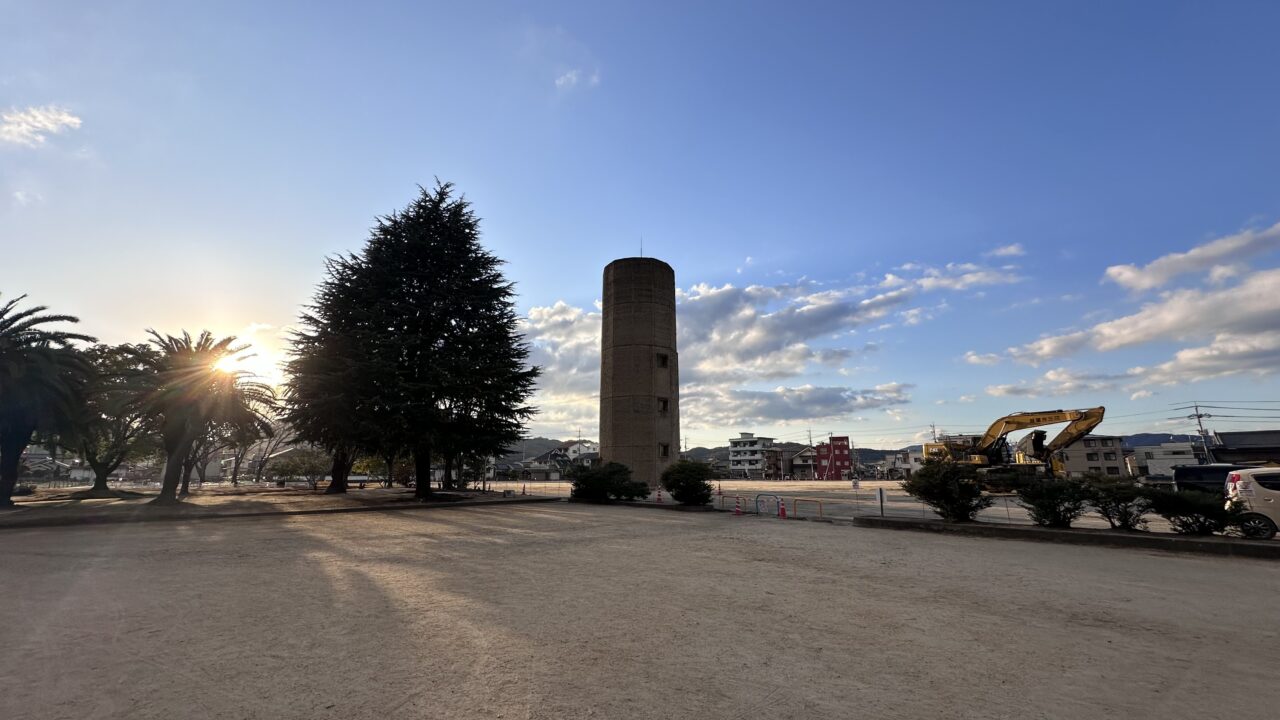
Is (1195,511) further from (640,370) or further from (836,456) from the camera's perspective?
(836,456)

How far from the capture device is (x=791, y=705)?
13.0ft

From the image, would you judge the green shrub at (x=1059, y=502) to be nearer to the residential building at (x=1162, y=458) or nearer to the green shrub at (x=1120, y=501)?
the green shrub at (x=1120, y=501)

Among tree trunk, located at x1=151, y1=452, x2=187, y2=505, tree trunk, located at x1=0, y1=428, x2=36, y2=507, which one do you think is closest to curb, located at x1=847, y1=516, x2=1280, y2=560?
tree trunk, located at x1=151, y1=452, x2=187, y2=505

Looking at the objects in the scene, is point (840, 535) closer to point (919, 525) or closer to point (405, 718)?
point (919, 525)

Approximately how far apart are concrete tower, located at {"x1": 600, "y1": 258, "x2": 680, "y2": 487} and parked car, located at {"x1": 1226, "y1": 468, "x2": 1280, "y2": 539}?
3017cm

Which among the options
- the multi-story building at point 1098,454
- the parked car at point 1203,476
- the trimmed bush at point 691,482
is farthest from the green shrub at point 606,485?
the multi-story building at point 1098,454

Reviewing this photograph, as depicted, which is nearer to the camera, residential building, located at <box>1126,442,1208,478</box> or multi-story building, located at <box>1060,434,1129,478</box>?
multi-story building, located at <box>1060,434,1129,478</box>

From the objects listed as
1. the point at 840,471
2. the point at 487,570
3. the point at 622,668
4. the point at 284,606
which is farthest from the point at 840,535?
the point at 840,471

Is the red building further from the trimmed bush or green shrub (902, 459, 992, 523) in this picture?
green shrub (902, 459, 992, 523)

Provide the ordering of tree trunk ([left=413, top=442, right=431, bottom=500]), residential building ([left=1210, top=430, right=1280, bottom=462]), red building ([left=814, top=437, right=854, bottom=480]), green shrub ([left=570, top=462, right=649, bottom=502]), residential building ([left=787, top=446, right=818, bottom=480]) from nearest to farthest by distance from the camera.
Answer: tree trunk ([left=413, top=442, right=431, bottom=500])
green shrub ([left=570, top=462, right=649, bottom=502])
residential building ([left=1210, top=430, right=1280, bottom=462])
red building ([left=814, top=437, right=854, bottom=480])
residential building ([left=787, top=446, right=818, bottom=480])

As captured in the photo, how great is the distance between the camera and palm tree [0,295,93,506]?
808 inches

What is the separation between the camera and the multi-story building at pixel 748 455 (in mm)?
134250

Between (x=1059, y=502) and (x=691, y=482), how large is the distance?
12994 mm

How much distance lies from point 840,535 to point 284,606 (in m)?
12.6
